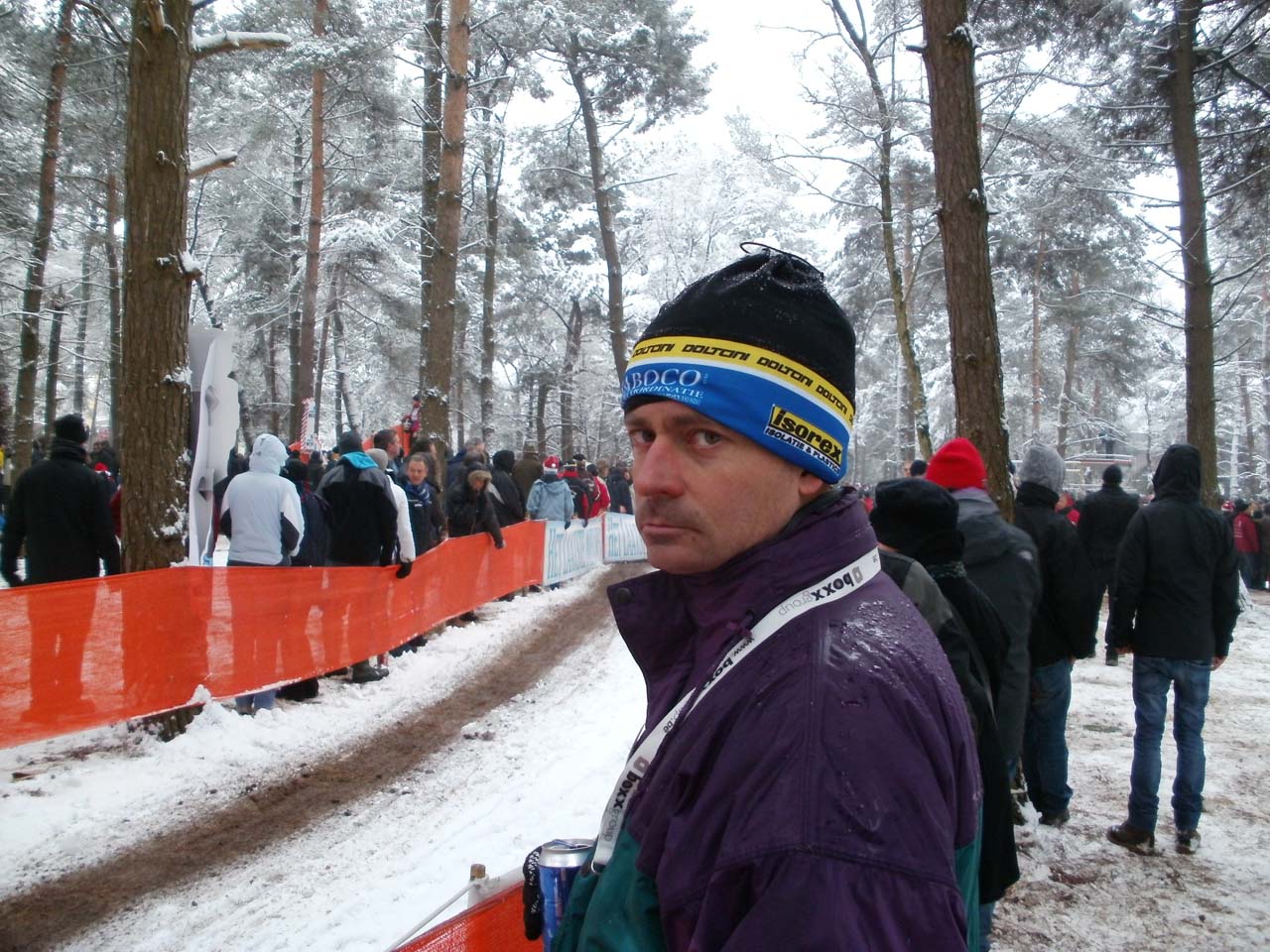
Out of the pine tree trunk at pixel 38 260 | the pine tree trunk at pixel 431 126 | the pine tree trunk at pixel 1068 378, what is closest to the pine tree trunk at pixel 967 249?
the pine tree trunk at pixel 431 126

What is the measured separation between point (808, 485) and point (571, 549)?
53.0 ft

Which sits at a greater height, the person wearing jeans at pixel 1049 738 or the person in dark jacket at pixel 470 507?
the person in dark jacket at pixel 470 507

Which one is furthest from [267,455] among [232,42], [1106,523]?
[1106,523]

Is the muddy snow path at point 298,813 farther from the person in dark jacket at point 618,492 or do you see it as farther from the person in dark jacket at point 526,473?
the person in dark jacket at point 618,492

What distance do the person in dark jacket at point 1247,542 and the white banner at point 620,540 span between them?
1347 centimetres

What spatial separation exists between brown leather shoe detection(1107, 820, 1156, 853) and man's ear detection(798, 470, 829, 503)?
16.4ft

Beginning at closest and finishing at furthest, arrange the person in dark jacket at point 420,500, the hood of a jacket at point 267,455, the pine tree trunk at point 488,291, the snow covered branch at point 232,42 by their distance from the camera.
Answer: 1. the snow covered branch at point 232,42
2. the hood of a jacket at point 267,455
3. the person in dark jacket at point 420,500
4. the pine tree trunk at point 488,291

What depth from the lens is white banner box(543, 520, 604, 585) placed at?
16.1 meters

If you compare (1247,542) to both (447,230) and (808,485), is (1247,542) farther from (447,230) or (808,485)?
(808,485)

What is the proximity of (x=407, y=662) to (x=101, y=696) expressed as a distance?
155 inches

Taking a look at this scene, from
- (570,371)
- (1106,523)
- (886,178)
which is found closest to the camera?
(1106,523)

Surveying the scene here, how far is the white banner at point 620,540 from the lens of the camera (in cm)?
2064

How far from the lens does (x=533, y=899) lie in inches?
64.7

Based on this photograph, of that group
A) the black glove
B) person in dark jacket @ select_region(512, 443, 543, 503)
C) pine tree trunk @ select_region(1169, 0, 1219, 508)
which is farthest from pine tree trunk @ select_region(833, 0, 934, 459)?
the black glove
